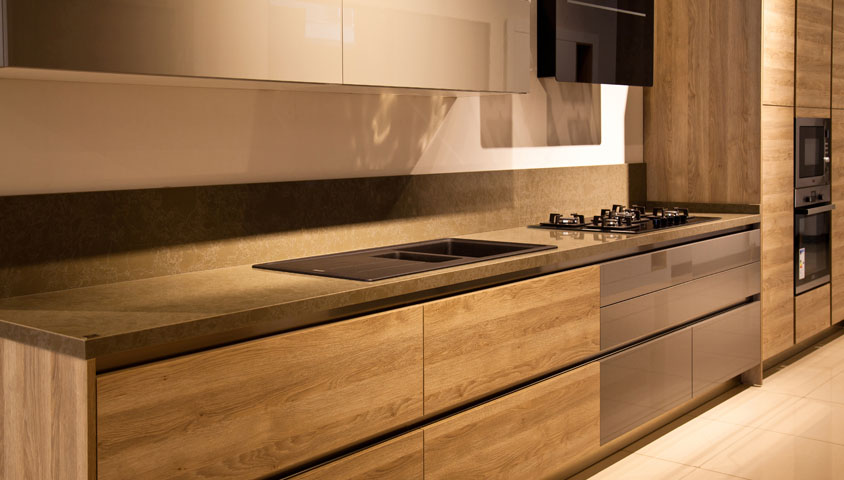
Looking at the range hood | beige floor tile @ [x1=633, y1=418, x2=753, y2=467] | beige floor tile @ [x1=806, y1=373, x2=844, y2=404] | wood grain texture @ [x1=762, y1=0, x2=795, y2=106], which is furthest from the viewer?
wood grain texture @ [x1=762, y1=0, x2=795, y2=106]

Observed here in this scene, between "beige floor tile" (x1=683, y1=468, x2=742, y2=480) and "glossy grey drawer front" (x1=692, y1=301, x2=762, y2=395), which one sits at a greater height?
"glossy grey drawer front" (x1=692, y1=301, x2=762, y2=395)

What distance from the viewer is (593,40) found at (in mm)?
3865

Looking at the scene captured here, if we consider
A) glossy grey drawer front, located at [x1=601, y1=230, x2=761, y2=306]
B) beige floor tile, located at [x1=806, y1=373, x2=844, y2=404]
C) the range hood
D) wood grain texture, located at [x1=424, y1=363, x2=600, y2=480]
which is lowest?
beige floor tile, located at [x1=806, y1=373, x2=844, y2=404]

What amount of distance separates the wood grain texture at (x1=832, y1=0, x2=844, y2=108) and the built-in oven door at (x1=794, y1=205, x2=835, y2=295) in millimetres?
646

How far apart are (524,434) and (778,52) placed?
2.62 meters

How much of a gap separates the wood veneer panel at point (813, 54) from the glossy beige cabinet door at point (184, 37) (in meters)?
3.12

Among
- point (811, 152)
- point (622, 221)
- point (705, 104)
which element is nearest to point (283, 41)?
point (622, 221)

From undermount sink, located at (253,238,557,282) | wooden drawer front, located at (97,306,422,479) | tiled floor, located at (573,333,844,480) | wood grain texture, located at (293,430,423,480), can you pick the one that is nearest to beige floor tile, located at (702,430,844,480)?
tiled floor, located at (573,333,844,480)

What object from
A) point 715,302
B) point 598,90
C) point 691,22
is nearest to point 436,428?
point 715,302

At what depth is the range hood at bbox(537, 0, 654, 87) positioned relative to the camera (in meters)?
3.73

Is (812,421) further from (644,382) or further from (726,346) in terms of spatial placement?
(644,382)

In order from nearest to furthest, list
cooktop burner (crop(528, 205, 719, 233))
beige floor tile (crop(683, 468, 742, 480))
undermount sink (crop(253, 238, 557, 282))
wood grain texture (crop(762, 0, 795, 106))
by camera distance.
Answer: undermount sink (crop(253, 238, 557, 282))
beige floor tile (crop(683, 468, 742, 480))
cooktop burner (crop(528, 205, 719, 233))
wood grain texture (crop(762, 0, 795, 106))

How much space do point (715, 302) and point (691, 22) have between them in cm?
144

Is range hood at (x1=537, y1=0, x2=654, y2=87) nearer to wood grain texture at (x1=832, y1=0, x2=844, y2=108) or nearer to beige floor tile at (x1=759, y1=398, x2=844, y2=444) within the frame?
wood grain texture at (x1=832, y1=0, x2=844, y2=108)
